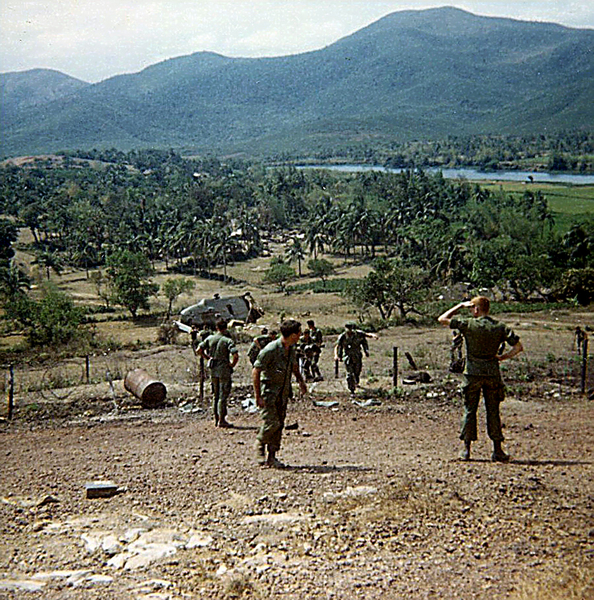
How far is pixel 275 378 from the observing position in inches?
292

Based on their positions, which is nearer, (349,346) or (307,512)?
(307,512)

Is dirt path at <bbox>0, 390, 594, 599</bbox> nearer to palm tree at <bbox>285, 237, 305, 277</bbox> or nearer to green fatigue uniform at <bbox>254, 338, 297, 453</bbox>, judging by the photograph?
green fatigue uniform at <bbox>254, 338, 297, 453</bbox>

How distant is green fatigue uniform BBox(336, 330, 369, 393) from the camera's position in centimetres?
1334

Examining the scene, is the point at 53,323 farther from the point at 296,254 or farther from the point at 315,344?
the point at 296,254

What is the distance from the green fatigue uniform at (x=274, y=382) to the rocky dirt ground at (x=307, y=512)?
501 millimetres

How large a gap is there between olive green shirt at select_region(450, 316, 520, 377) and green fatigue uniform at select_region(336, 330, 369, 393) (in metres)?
5.96

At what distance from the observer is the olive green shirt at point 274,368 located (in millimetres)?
7391

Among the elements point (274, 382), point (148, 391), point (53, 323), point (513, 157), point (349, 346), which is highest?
point (513, 157)

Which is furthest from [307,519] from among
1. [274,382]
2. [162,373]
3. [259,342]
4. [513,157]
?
[513,157]

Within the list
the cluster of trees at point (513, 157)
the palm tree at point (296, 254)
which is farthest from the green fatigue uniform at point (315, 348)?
the cluster of trees at point (513, 157)

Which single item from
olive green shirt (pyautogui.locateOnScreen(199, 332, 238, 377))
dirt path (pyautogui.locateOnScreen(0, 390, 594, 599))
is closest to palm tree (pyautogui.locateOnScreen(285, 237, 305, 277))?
olive green shirt (pyautogui.locateOnScreen(199, 332, 238, 377))

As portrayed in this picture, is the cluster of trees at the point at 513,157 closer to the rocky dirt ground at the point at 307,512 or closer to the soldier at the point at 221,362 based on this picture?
the soldier at the point at 221,362

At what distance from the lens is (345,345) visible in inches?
525

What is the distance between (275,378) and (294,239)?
236ft
